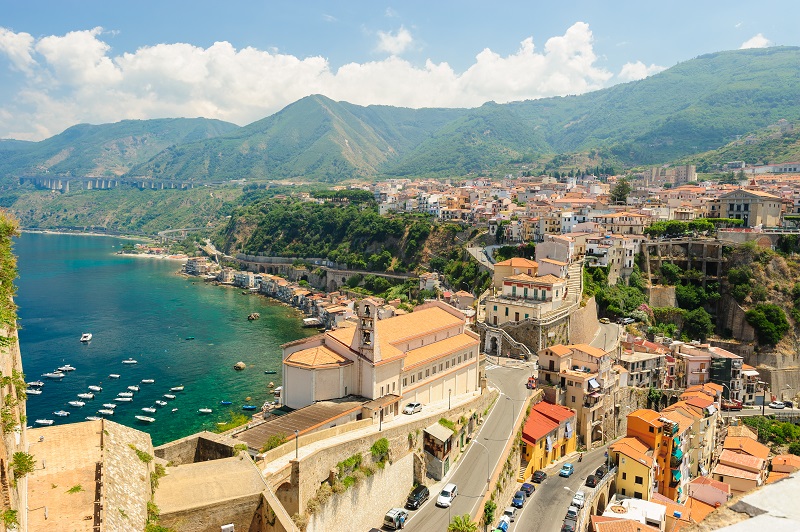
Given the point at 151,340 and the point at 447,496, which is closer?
the point at 447,496

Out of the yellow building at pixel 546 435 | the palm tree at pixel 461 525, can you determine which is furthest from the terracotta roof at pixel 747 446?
the palm tree at pixel 461 525

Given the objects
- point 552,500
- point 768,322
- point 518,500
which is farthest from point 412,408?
point 768,322

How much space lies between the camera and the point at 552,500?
25.6m

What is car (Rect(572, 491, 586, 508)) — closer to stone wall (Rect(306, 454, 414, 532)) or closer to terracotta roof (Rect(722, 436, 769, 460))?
stone wall (Rect(306, 454, 414, 532))

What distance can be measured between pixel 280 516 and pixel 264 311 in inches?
2378

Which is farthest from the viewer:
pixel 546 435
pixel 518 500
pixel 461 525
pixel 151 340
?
pixel 151 340

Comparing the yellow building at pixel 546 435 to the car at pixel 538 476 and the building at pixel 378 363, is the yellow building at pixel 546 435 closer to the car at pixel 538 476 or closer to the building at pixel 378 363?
the car at pixel 538 476

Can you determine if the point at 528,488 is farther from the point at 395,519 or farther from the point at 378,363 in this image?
the point at 378,363

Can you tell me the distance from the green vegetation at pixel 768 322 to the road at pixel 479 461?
2282cm

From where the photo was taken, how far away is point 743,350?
46.0 metres

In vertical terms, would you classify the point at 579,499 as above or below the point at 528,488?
above

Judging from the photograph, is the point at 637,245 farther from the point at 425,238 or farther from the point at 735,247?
the point at 425,238

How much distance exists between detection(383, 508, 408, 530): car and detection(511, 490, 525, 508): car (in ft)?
18.6

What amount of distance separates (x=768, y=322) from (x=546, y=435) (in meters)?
27.5
